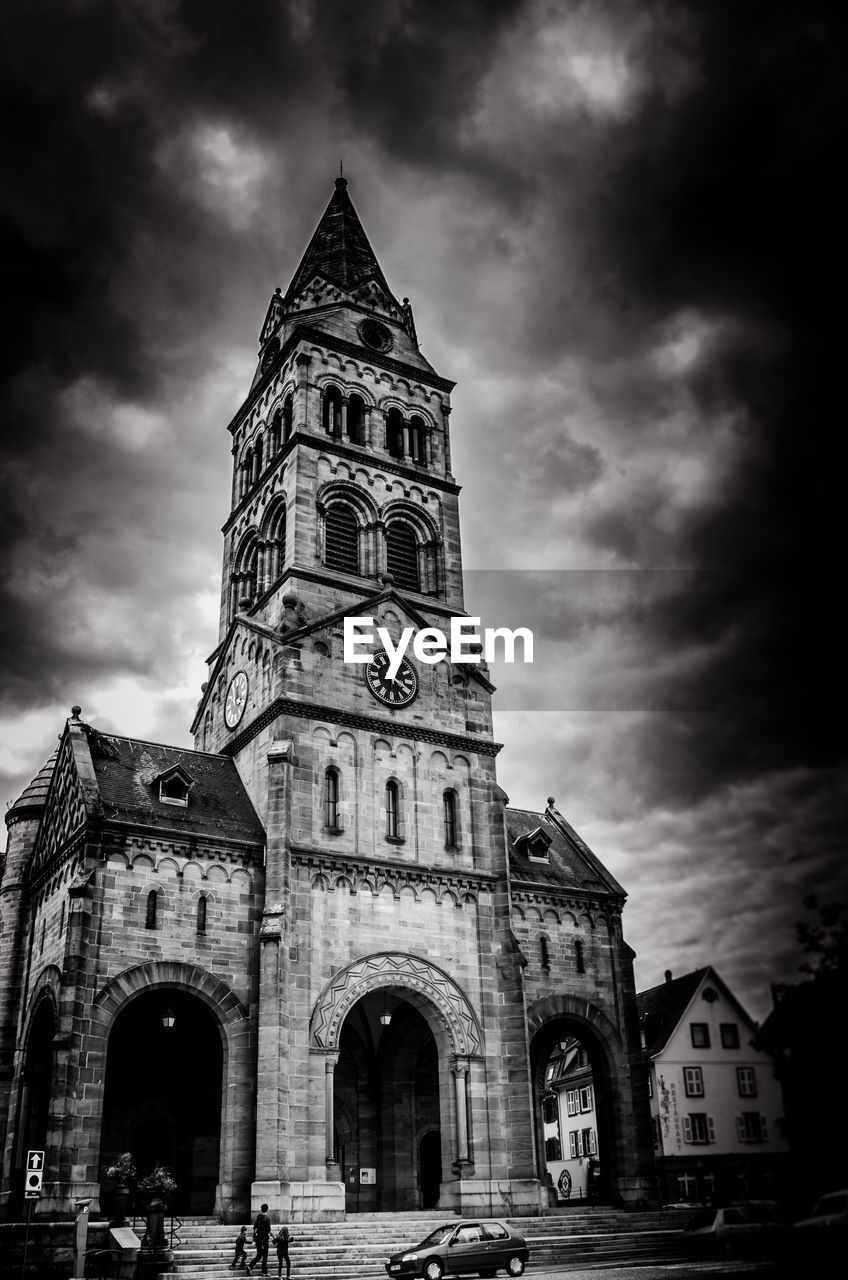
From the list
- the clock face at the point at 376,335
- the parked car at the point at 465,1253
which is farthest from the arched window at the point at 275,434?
the parked car at the point at 465,1253

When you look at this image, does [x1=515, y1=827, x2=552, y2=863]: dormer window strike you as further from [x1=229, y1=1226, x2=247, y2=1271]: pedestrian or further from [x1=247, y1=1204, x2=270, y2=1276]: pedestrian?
[x1=229, y1=1226, x2=247, y2=1271]: pedestrian

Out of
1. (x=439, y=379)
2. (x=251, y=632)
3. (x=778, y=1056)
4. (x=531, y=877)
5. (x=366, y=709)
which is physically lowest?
(x=778, y=1056)

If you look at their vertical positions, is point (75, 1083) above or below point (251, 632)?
below

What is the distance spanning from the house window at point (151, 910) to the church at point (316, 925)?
4 cm

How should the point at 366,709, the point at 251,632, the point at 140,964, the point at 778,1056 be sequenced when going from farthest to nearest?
the point at 251,632, the point at 366,709, the point at 140,964, the point at 778,1056

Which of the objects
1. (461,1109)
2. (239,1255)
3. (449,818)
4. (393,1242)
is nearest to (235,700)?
(449,818)

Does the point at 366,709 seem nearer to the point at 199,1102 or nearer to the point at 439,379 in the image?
the point at 199,1102

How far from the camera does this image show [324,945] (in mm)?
34781

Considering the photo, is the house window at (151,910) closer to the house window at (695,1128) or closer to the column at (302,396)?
the column at (302,396)

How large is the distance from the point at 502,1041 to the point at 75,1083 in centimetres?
1430

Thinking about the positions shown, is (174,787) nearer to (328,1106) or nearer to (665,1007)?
(328,1106)

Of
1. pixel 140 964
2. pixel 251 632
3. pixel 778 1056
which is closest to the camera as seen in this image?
pixel 778 1056

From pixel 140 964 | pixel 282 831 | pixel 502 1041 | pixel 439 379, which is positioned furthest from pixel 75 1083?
pixel 439 379

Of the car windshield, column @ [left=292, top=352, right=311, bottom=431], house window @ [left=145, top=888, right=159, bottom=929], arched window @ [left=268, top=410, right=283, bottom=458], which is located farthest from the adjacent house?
arched window @ [left=268, top=410, right=283, bottom=458]
